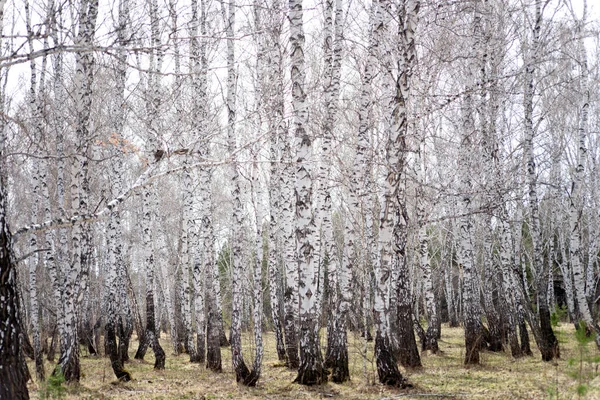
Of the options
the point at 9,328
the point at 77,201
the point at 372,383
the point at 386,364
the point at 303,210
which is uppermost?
the point at 77,201

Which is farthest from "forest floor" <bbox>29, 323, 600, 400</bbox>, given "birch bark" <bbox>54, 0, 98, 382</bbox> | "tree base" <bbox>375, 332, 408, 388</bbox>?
"birch bark" <bbox>54, 0, 98, 382</bbox>

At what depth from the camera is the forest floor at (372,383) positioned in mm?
8125

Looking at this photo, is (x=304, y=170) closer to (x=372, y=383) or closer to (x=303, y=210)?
(x=303, y=210)

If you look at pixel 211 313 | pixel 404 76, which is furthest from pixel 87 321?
pixel 404 76

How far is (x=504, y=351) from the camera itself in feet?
49.6

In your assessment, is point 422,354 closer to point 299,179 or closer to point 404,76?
point 299,179

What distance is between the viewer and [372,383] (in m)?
8.62

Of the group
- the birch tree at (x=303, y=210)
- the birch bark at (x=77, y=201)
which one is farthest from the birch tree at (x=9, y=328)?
the birch tree at (x=303, y=210)

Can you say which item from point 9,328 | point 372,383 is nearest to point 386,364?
point 372,383

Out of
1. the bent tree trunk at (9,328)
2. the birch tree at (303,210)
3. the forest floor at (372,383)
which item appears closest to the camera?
the bent tree trunk at (9,328)

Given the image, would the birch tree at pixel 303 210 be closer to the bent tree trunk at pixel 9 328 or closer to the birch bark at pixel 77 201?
the birch bark at pixel 77 201

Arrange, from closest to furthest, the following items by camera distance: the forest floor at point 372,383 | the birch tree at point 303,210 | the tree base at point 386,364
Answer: the forest floor at point 372,383
the tree base at point 386,364
the birch tree at point 303,210

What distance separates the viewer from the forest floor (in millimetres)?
8125

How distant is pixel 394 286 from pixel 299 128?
15.5 ft
